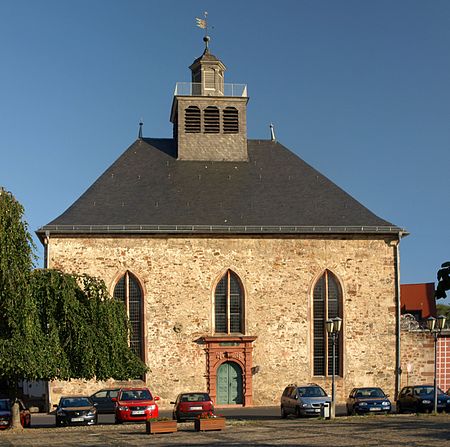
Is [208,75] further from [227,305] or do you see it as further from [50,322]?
[50,322]

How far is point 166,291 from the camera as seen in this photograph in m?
35.5

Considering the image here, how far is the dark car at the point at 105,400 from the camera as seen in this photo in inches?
1280

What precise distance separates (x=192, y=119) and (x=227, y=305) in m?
9.89

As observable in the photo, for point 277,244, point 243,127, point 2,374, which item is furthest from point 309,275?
point 2,374

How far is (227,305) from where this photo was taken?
117ft

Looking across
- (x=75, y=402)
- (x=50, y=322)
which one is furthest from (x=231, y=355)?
(x=50, y=322)

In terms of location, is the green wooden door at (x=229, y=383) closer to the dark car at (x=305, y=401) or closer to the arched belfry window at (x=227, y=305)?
the arched belfry window at (x=227, y=305)

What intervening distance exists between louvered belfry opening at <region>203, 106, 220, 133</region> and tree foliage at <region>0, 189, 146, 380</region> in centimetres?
1462

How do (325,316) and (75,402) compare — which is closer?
(75,402)

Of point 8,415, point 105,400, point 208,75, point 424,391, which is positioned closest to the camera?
point 8,415

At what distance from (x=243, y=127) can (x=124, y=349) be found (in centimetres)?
1626

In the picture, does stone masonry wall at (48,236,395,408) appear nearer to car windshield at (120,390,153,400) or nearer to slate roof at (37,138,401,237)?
slate roof at (37,138,401,237)

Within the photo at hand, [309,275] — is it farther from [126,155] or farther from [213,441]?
[213,441]

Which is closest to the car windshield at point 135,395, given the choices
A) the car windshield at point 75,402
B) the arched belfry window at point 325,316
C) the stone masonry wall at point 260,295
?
the car windshield at point 75,402
